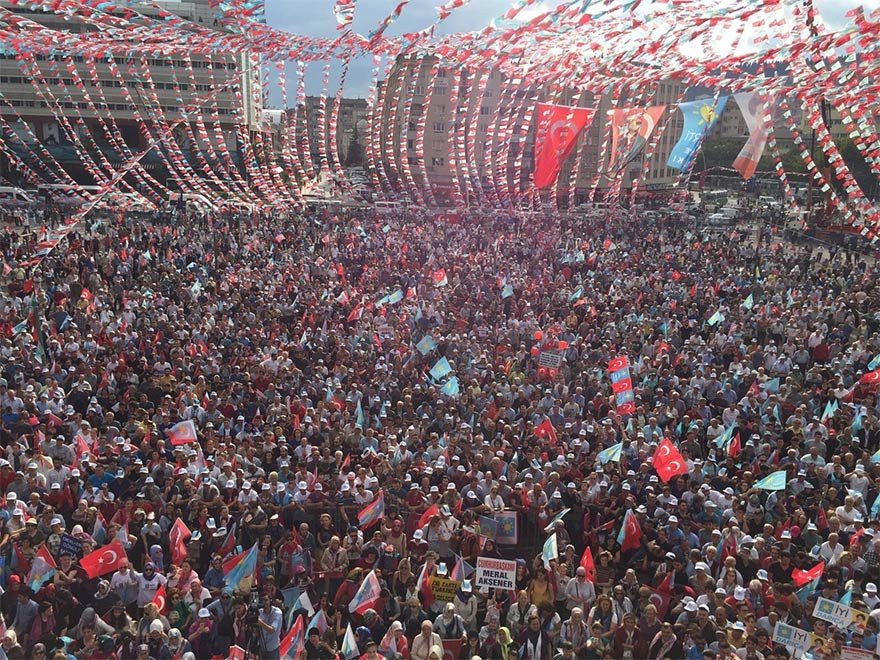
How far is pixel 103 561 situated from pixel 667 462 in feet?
20.7

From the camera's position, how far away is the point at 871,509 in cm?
939

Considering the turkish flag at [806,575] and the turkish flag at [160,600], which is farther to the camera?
the turkish flag at [806,575]

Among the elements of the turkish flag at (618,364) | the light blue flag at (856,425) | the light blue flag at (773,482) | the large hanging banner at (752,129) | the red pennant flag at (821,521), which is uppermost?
the large hanging banner at (752,129)

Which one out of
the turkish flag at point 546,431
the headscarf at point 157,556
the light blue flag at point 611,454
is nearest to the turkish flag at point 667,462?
the light blue flag at point 611,454

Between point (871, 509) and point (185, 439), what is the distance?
8.38 metres

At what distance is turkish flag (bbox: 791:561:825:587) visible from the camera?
→ 24.6ft

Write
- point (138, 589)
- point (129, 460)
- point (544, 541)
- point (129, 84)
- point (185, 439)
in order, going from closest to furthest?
1. point (138, 589)
2. point (544, 541)
3. point (129, 460)
4. point (185, 439)
5. point (129, 84)

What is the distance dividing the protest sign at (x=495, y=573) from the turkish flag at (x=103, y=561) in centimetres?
327

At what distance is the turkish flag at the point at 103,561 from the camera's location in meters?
7.43

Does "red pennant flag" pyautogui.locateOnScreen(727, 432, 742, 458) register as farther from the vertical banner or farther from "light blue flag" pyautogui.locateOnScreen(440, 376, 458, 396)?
"light blue flag" pyautogui.locateOnScreen(440, 376, 458, 396)

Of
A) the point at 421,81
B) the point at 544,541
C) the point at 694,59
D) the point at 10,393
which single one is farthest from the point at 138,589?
the point at 421,81

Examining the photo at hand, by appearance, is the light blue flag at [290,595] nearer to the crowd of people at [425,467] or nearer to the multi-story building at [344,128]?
the crowd of people at [425,467]

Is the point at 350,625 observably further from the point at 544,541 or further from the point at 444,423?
the point at 444,423

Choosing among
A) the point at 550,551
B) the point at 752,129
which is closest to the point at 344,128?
the point at 752,129
